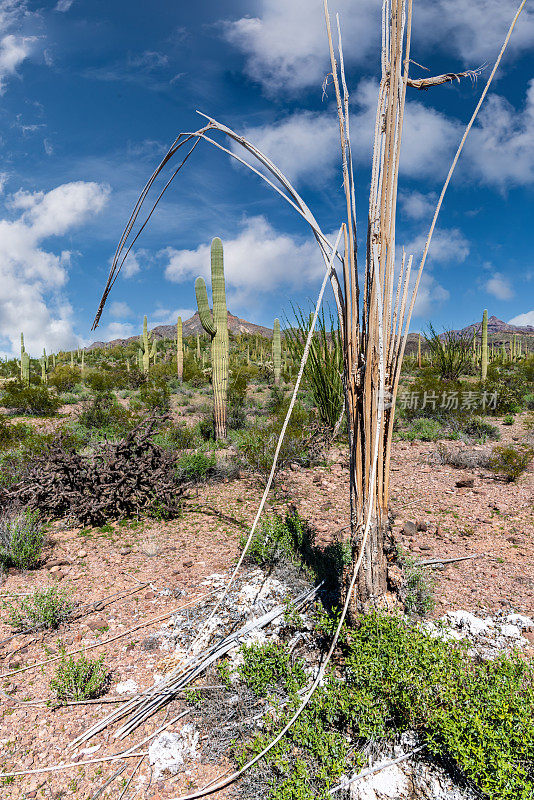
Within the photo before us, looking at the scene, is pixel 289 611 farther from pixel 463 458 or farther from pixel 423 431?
pixel 423 431

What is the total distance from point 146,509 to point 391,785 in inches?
158

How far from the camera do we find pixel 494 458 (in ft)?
21.3

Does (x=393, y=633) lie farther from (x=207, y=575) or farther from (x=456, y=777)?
(x=207, y=575)

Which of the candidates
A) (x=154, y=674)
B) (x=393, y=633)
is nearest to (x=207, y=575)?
(x=154, y=674)

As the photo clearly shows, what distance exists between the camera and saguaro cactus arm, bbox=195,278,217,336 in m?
9.32

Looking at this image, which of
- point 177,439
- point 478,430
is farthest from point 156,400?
point 478,430

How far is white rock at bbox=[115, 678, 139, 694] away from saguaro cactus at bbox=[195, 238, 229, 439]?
6.10 meters

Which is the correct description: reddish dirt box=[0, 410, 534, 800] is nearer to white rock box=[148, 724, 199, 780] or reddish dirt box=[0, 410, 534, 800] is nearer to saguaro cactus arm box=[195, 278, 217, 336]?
white rock box=[148, 724, 199, 780]

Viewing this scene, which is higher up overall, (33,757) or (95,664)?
(95,664)

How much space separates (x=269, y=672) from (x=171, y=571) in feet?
6.03

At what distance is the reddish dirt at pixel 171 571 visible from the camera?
211cm

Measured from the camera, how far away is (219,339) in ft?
29.5

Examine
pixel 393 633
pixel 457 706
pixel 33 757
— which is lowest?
pixel 33 757

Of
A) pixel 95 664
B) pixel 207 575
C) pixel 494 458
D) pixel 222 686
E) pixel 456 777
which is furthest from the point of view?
pixel 494 458
